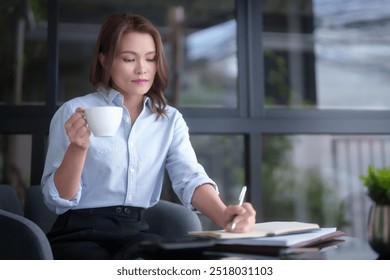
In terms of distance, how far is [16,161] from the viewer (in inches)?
60.4

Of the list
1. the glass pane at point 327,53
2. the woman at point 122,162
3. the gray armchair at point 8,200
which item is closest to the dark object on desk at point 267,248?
the woman at point 122,162

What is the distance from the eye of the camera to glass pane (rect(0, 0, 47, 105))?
1565 mm

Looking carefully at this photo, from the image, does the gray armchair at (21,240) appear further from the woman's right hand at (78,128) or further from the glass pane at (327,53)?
the glass pane at (327,53)

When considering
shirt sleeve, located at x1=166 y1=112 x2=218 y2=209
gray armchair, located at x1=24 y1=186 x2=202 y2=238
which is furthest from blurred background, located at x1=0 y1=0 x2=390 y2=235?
shirt sleeve, located at x1=166 y1=112 x2=218 y2=209

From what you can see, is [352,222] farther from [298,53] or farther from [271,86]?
[298,53]

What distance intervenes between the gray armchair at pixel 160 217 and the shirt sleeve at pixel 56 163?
9.9 inches

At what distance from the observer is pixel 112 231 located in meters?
1.04

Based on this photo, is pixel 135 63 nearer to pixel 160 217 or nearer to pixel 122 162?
pixel 122 162

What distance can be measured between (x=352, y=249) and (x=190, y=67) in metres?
1.31

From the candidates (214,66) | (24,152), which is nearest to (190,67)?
(214,66)

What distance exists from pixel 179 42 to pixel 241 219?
3.55ft

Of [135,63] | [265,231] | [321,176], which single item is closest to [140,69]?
[135,63]

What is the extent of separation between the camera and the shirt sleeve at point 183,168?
110 cm

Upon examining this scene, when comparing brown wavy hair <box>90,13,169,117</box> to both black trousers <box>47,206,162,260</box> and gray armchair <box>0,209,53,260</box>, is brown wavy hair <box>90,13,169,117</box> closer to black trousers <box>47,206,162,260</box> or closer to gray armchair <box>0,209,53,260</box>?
black trousers <box>47,206,162,260</box>
